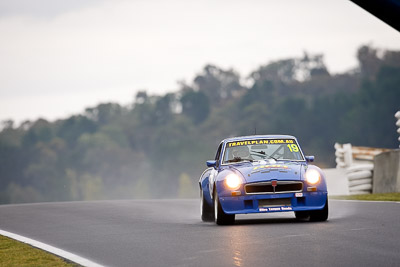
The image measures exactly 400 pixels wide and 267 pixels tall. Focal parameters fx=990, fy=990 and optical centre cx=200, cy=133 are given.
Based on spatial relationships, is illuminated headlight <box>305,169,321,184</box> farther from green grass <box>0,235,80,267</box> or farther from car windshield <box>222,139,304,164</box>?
green grass <box>0,235,80,267</box>

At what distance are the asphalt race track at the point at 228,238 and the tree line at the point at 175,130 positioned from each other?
367 feet

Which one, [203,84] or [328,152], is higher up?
[203,84]

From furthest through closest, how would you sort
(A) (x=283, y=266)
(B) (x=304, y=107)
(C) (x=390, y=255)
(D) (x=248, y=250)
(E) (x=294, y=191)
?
(B) (x=304, y=107) → (E) (x=294, y=191) → (D) (x=248, y=250) → (C) (x=390, y=255) → (A) (x=283, y=266)

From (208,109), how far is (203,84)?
6.93m

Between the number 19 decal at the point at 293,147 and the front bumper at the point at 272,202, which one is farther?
the number 19 decal at the point at 293,147

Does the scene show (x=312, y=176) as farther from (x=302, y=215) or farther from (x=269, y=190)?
(x=302, y=215)

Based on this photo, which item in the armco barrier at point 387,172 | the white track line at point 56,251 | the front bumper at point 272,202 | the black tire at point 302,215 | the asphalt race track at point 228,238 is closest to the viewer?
the asphalt race track at point 228,238

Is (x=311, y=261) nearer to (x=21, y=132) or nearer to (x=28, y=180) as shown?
(x=28, y=180)

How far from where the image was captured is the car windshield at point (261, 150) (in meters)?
15.3

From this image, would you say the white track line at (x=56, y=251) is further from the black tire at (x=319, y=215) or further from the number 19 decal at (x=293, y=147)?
the number 19 decal at (x=293, y=147)

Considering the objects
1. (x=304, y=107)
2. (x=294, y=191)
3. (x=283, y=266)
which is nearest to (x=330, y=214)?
(x=294, y=191)

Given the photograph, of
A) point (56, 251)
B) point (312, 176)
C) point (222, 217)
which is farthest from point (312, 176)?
point (56, 251)

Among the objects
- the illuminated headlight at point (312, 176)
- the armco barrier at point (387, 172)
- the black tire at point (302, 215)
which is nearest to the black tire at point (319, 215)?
the illuminated headlight at point (312, 176)

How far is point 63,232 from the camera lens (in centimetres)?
1404
